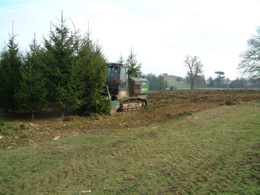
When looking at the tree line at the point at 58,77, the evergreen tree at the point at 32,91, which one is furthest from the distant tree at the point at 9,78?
the evergreen tree at the point at 32,91

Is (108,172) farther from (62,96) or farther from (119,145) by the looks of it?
(62,96)

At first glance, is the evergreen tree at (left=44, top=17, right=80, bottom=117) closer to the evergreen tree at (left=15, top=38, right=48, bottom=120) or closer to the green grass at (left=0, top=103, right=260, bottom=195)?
the evergreen tree at (left=15, top=38, right=48, bottom=120)

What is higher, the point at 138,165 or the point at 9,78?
the point at 9,78

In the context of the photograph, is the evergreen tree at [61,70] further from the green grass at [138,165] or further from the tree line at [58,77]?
the green grass at [138,165]

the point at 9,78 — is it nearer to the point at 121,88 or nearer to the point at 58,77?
the point at 58,77

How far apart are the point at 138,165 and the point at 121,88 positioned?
965cm

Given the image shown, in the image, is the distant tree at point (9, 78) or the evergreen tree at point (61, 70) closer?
the evergreen tree at point (61, 70)

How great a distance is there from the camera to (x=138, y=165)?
16.4ft

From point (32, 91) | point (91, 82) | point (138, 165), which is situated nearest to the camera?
point (138, 165)

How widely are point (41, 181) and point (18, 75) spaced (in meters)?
9.68

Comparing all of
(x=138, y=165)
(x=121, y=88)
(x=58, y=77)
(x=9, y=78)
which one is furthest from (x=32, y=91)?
(x=138, y=165)

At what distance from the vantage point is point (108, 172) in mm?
4738

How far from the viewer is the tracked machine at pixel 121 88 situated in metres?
14.0

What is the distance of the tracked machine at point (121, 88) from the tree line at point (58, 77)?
4.18 feet
